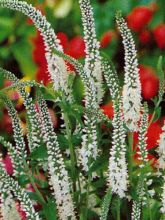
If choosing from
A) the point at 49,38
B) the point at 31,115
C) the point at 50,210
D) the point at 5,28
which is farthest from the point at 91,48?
the point at 5,28

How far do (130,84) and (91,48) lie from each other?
0.47 feet

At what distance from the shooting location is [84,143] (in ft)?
6.59

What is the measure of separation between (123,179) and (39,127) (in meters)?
0.31

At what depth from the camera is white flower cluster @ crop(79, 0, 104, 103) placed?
6.46 feet

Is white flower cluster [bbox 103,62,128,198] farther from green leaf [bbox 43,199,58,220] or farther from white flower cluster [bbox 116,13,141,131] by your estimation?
green leaf [bbox 43,199,58,220]

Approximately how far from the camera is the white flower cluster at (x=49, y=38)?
75.8 inches

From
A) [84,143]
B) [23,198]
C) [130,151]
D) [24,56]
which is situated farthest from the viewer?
[24,56]

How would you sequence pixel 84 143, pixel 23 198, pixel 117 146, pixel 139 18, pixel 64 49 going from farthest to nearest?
pixel 139 18, pixel 64 49, pixel 84 143, pixel 117 146, pixel 23 198

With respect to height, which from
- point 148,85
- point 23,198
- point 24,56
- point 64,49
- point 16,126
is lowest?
point 23,198

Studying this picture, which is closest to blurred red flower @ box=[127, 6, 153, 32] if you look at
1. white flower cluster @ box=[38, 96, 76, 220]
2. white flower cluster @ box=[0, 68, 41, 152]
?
white flower cluster @ box=[0, 68, 41, 152]

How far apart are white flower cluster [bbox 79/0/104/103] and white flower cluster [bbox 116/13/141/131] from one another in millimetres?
78

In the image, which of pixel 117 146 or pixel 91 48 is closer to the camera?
pixel 117 146

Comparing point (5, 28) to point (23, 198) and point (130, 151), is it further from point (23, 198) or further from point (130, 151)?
point (23, 198)

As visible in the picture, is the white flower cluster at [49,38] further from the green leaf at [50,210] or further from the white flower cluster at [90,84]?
the green leaf at [50,210]
